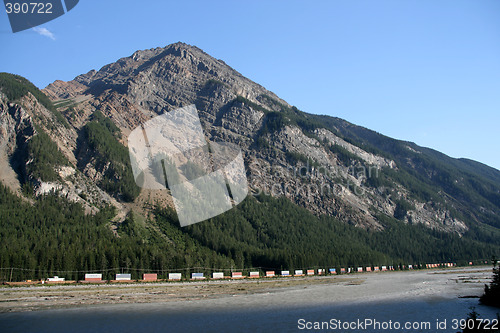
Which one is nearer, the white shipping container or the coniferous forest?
the white shipping container

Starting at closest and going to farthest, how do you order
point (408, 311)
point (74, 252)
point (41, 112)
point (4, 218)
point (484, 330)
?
1. point (484, 330)
2. point (408, 311)
3. point (74, 252)
4. point (4, 218)
5. point (41, 112)

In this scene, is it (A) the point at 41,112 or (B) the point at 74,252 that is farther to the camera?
(A) the point at 41,112

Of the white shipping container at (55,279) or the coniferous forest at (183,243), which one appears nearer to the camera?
the white shipping container at (55,279)

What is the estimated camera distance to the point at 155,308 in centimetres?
3981

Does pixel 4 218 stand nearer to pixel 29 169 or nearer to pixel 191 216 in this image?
pixel 29 169

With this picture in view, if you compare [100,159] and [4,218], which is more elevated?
[100,159]

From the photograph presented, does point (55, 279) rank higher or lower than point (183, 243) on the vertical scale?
lower

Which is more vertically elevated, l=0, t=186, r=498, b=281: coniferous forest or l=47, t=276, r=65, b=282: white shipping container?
l=0, t=186, r=498, b=281: coniferous forest

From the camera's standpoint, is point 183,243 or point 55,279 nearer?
point 55,279

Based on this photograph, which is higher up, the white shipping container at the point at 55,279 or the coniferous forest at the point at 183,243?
the coniferous forest at the point at 183,243

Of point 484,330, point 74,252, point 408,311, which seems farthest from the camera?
point 74,252

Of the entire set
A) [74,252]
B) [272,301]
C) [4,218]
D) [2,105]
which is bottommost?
[272,301]

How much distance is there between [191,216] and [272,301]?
11424 centimetres

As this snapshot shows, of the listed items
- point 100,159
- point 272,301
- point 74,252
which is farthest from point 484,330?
point 100,159
